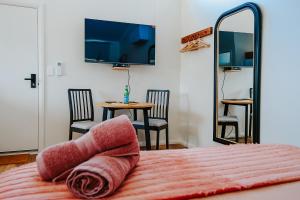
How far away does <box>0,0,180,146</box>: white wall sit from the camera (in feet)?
10.9

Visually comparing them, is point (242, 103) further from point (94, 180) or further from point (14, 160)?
point (14, 160)

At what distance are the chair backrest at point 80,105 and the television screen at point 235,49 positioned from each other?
173 cm

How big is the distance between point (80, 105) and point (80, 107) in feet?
0.09

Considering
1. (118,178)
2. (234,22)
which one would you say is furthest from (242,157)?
(234,22)

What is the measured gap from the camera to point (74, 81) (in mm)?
3406

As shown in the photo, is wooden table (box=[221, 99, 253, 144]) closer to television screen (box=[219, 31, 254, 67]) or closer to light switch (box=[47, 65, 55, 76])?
television screen (box=[219, 31, 254, 67])

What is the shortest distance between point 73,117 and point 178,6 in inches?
87.5

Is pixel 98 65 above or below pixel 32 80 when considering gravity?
above

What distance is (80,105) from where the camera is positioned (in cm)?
334

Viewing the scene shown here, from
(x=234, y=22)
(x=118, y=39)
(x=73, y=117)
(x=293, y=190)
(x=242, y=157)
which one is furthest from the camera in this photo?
(x=118, y=39)

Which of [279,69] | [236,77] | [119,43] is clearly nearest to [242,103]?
[236,77]

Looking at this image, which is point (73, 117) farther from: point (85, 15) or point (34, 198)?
point (34, 198)

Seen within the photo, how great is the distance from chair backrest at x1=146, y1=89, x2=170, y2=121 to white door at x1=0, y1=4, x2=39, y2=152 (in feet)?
4.99

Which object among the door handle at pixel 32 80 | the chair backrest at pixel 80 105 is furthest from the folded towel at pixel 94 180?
the door handle at pixel 32 80
